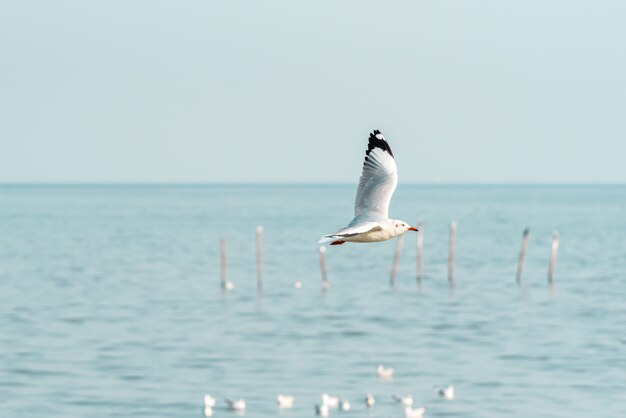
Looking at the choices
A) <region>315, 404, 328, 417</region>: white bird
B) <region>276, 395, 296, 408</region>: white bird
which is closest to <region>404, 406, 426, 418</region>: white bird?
<region>315, 404, 328, 417</region>: white bird

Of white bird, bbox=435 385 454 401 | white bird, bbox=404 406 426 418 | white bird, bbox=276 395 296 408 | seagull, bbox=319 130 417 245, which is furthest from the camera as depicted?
white bird, bbox=435 385 454 401

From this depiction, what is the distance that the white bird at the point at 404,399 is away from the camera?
111ft

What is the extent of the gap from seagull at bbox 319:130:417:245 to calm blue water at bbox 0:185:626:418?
61.9 feet

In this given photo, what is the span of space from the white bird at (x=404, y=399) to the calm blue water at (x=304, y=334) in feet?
1.02

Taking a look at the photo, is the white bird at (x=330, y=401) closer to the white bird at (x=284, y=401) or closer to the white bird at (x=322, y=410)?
the white bird at (x=322, y=410)

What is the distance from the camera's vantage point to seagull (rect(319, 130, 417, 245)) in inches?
492

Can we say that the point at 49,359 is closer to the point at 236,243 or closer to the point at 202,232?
the point at 236,243

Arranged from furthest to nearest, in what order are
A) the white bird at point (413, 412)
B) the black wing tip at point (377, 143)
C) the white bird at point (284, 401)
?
the white bird at point (284, 401) → the white bird at point (413, 412) → the black wing tip at point (377, 143)

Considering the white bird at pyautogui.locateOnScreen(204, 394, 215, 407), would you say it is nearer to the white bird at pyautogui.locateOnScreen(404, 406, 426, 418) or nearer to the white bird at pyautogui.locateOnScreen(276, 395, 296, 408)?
the white bird at pyautogui.locateOnScreen(276, 395, 296, 408)

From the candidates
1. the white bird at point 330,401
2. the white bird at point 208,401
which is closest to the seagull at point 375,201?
the white bird at point 330,401

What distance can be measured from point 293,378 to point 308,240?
82226mm

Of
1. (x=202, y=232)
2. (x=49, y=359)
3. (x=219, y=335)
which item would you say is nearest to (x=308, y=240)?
(x=202, y=232)

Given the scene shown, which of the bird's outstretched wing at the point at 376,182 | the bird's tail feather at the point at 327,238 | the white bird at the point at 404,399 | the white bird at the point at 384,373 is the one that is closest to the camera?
the bird's tail feather at the point at 327,238

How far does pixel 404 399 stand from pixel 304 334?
16090 mm
